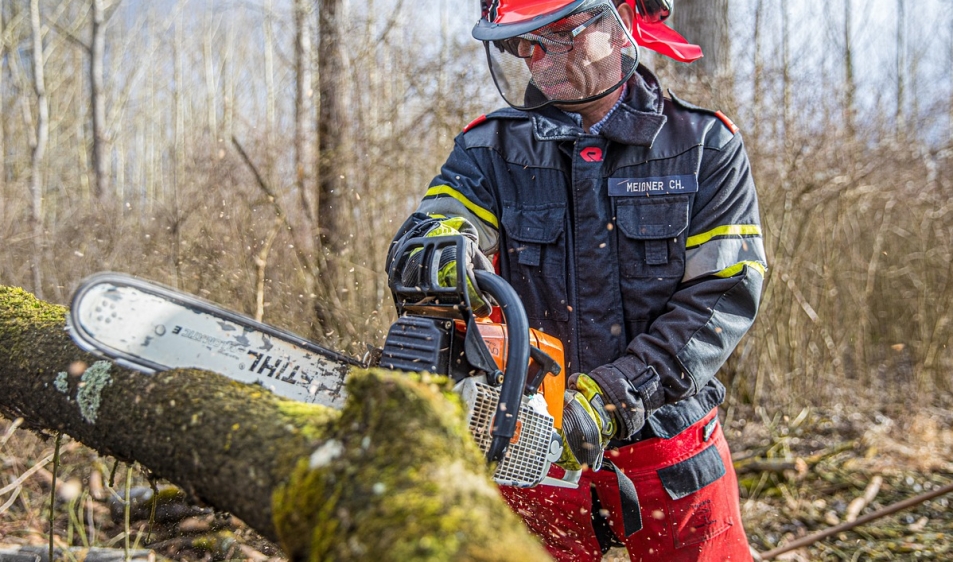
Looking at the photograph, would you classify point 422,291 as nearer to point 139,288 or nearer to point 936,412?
point 139,288

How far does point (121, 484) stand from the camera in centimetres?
408

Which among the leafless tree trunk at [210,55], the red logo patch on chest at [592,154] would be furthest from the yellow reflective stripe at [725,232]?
the leafless tree trunk at [210,55]

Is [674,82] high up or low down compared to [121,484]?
up

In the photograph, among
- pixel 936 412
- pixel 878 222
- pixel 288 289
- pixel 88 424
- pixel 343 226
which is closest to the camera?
pixel 88 424

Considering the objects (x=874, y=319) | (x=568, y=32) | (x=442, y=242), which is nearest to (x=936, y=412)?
(x=874, y=319)

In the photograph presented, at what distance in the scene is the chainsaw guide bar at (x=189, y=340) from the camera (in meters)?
1.48

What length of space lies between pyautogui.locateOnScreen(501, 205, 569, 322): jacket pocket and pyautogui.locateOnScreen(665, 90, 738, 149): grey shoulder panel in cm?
50

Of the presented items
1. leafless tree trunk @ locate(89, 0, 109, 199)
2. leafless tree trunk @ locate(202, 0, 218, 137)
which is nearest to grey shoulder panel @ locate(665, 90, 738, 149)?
leafless tree trunk @ locate(89, 0, 109, 199)

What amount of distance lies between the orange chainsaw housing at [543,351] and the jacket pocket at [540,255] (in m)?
0.50

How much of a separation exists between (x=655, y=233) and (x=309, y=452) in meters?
1.39

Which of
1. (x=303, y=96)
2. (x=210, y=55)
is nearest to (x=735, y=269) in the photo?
(x=303, y=96)

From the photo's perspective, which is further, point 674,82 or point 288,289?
point 674,82

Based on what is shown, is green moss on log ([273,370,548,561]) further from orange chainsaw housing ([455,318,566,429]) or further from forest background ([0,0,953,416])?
forest background ([0,0,953,416])

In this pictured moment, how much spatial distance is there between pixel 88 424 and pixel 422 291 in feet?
2.71
